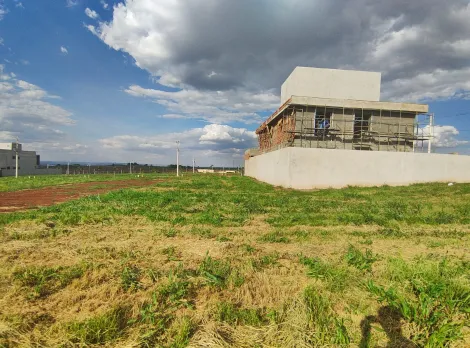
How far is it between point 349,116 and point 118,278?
23.0m

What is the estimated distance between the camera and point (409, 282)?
3.75 meters

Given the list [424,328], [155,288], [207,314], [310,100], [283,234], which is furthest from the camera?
[310,100]

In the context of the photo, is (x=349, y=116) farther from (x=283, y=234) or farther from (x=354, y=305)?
(x=354, y=305)

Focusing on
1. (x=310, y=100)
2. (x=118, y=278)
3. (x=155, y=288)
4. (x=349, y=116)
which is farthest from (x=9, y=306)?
(x=349, y=116)

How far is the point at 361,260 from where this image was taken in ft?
15.7

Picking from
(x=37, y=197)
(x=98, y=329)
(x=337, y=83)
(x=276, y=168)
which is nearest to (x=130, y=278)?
(x=98, y=329)

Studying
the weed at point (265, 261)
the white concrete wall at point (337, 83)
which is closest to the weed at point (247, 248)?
the weed at point (265, 261)

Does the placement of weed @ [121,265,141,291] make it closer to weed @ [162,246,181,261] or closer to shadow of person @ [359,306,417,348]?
weed @ [162,246,181,261]

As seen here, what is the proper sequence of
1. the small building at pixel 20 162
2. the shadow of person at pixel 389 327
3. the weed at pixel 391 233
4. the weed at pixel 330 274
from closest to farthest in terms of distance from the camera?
the shadow of person at pixel 389 327 → the weed at pixel 330 274 → the weed at pixel 391 233 → the small building at pixel 20 162

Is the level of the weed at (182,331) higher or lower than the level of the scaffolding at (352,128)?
lower

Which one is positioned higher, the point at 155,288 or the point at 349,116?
the point at 349,116

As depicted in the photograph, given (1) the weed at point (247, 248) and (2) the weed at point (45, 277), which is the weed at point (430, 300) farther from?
(2) the weed at point (45, 277)

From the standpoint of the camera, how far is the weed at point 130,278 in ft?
12.1

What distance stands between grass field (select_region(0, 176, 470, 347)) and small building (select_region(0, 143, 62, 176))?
65.0 meters
